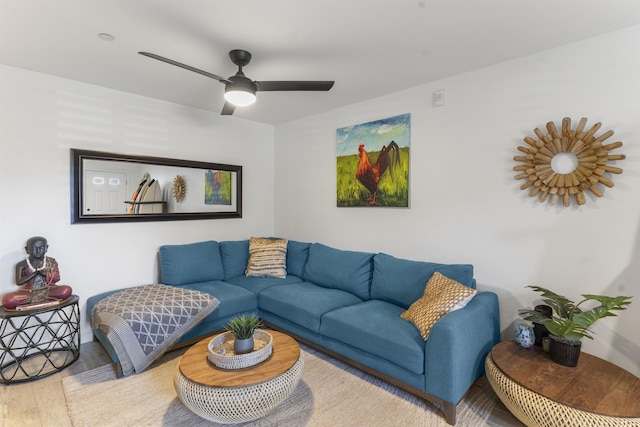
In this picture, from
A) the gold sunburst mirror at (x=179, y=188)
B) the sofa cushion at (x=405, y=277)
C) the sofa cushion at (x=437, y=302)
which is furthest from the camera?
the gold sunburst mirror at (x=179, y=188)

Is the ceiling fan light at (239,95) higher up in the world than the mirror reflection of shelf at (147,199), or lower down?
higher up

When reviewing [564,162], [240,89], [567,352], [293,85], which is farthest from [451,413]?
[240,89]

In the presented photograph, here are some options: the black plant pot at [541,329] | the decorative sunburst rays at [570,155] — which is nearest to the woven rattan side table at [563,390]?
the black plant pot at [541,329]

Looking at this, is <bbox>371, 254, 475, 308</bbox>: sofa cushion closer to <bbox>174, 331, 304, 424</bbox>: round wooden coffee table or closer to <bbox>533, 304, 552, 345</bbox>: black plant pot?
<bbox>533, 304, 552, 345</bbox>: black plant pot

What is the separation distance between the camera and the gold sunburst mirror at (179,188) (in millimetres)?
3629

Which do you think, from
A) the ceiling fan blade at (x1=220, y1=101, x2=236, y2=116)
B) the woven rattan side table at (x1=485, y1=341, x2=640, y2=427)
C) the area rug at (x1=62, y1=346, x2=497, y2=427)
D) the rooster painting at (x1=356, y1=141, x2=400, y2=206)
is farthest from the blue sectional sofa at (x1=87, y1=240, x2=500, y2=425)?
the ceiling fan blade at (x1=220, y1=101, x2=236, y2=116)

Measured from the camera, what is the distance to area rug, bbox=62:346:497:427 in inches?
77.0

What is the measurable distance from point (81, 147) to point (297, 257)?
242 cm

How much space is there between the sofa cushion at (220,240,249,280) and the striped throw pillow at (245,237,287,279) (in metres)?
0.09

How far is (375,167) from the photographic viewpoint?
3385 mm

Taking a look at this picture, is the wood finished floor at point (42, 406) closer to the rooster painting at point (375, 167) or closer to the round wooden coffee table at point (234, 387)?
the round wooden coffee table at point (234, 387)

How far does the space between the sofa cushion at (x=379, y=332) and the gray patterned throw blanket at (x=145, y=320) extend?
3.69ft

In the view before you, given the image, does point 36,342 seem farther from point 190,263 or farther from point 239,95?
point 239,95

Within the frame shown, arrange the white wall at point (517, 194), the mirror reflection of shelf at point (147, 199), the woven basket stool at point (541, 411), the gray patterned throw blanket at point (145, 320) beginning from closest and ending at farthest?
the woven basket stool at point (541, 411) < the white wall at point (517, 194) < the gray patterned throw blanket at point (145, 320) < the mirror reflection of shelf at point (147, 199)
